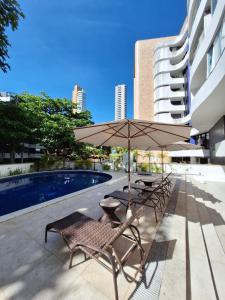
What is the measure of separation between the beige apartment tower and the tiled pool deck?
3216 cm

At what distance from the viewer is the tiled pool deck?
6.58 ft

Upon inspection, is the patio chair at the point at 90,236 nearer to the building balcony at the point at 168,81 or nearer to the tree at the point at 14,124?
the tree at the point at 14,124

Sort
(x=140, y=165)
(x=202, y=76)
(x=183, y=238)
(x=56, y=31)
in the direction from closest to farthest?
(x=183, y=238) → (x=56, y=31) → (x=202, y=76) → (x=140, y=165)

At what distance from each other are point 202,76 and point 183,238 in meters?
14.6

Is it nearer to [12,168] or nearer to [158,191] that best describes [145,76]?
[12,168]

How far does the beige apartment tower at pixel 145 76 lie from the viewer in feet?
112

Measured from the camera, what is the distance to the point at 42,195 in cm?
934

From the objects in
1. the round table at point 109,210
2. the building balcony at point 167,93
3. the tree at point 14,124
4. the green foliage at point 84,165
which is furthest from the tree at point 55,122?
the building balcony at point 167,93

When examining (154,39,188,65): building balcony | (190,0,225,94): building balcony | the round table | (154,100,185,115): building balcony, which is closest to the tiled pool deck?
the round table

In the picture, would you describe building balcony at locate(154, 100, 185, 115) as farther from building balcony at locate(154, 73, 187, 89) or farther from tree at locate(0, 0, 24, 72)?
tree at locate(0, 0, 24, 72)

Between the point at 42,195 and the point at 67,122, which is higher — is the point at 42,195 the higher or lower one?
the lower one

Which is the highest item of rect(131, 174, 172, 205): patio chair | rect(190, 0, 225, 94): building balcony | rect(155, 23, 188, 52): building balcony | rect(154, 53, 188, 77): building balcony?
rect(155, 23, 188, 52): building balcony

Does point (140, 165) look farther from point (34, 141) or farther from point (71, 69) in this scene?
point (71, 69)

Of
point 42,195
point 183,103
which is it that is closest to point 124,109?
point 183,103
